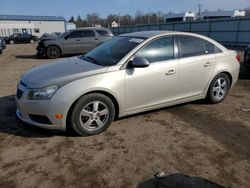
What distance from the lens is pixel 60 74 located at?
3639 mm

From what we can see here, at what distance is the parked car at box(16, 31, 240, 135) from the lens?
3434mm

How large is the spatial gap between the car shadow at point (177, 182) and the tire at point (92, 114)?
4.43 ft

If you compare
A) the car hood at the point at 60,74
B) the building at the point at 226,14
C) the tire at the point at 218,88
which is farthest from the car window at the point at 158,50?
the building at the point at 226,14

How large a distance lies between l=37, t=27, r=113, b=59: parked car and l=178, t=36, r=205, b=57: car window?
9.06 metres

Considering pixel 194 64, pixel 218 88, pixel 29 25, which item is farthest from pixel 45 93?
pixel 29 25

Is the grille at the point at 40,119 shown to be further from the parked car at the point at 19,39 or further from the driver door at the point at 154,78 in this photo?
the parked car at the point at 19,39

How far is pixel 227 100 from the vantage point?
5367mm

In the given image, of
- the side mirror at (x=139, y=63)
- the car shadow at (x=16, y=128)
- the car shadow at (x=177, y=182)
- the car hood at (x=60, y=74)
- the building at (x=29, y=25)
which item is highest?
the building at (x=29, y=25)

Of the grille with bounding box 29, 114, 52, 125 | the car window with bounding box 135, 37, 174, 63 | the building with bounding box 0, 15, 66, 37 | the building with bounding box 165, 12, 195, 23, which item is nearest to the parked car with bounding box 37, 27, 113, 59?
the car window with bounding box 135, 37, 174, 63

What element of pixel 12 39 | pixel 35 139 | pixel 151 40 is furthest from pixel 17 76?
pixel 12 39

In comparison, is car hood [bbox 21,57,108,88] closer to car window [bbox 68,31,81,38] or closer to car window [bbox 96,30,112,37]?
car window [bbox 68,31,81,38]

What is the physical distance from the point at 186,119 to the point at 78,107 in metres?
2.01

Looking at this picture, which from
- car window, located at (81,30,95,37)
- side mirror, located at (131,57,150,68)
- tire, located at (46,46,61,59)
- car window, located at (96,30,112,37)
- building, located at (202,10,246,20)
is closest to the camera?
side mirror, located at (131,57,150,68)

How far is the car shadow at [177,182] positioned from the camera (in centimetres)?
259
